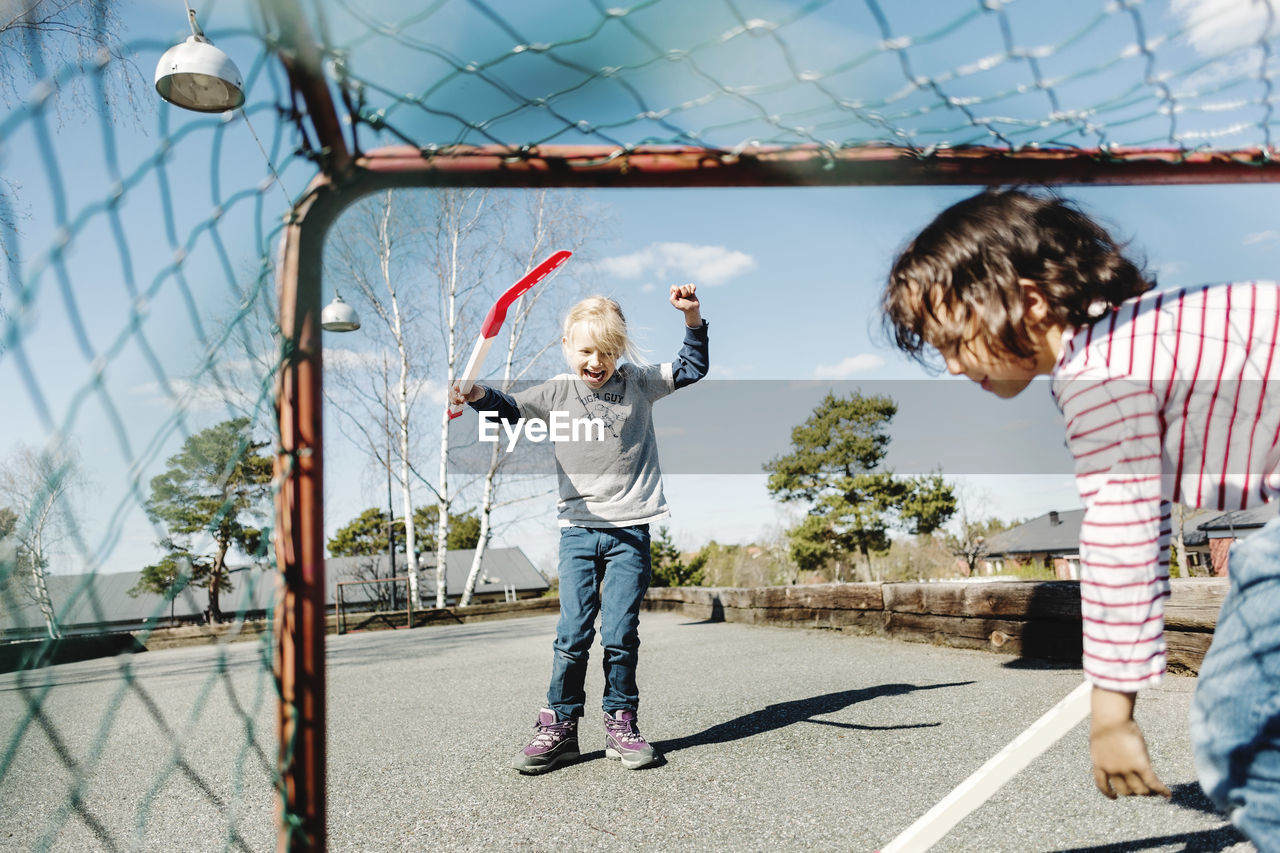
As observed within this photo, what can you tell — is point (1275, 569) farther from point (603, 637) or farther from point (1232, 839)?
point (603, 637)

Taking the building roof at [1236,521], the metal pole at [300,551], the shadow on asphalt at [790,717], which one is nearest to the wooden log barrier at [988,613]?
the shadow on asphalt at [790,717]

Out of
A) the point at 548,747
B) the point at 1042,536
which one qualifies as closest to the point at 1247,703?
the point at 548,747

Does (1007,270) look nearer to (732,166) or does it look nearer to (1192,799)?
(732,166)

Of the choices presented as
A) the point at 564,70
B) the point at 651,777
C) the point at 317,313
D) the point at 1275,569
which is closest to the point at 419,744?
the point at 651,777

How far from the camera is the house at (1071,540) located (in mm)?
20828

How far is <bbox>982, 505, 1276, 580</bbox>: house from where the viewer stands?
68.3ft

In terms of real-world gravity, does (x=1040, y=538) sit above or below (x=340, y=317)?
below

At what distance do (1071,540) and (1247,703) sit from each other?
37.5 meters

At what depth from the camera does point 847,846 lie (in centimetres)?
146

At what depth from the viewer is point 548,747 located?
216 cm

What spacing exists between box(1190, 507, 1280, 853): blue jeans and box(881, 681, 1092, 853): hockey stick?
16cm

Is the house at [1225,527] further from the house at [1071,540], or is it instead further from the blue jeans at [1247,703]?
the blue jeans at [1247,703]

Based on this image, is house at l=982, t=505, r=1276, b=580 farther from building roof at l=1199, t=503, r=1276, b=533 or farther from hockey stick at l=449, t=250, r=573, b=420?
hockey stick at l=449, t=250, r=573, b=420

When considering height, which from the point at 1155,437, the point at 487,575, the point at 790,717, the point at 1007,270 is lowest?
the point at 487,575
